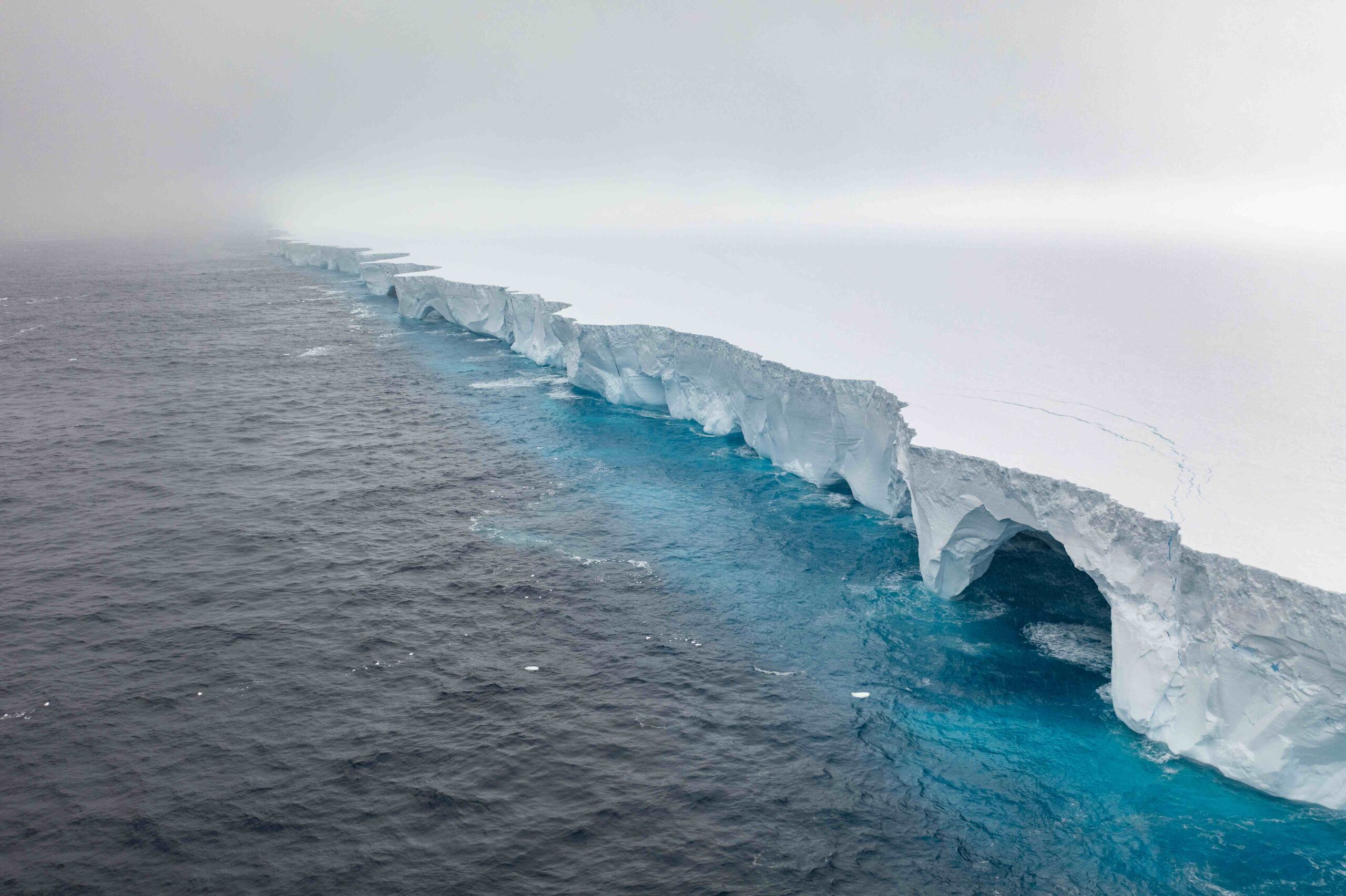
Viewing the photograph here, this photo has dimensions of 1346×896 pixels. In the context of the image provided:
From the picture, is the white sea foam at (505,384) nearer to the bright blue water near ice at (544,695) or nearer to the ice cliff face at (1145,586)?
the bright blue water near ice at (544,695)

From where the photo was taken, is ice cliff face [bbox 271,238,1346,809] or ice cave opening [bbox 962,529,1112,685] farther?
ice cave opening [bbox 962,529,1112,685]

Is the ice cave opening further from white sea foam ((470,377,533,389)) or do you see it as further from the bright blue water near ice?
white sea foam ((470,377,533,389))

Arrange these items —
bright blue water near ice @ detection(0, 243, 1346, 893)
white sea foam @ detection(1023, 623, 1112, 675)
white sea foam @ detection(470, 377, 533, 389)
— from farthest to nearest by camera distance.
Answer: white sea foam @ detection(470, 377, 533, 389) → white sea foam @ detection(1023, 623, 1112, 675) → bright blue water near ice @ detection(0, 243, 1346, 893)

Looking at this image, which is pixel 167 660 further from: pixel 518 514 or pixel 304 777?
pixel 518 514

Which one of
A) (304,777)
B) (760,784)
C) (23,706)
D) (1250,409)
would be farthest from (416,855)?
(1250,409)

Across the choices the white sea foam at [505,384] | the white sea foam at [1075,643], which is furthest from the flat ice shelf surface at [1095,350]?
the white sea foam at [505,384]

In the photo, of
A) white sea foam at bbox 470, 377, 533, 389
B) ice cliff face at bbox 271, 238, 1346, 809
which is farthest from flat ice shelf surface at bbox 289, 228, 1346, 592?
white sea foam at bbox 470, 377, 533, 389

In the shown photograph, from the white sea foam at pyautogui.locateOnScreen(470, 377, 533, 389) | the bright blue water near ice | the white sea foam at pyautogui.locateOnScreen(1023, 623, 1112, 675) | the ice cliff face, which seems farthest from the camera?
the white sea foam at pyautogui.locateOnScreen(470, 377, 533, 389)
